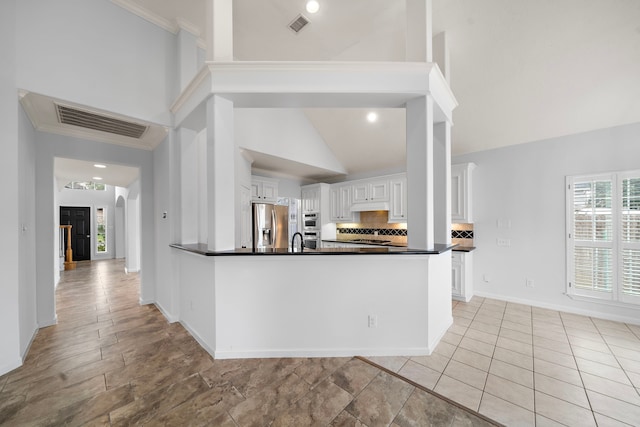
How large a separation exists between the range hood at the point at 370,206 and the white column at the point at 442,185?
2.29 metres

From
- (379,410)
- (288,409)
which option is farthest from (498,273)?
(288,409)

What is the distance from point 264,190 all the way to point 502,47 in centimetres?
442

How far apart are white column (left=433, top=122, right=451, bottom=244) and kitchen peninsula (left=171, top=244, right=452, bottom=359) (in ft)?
2.48

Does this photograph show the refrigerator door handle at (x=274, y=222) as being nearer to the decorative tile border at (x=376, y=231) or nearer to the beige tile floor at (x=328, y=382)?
the decorative tile border at (x=376, y=231)

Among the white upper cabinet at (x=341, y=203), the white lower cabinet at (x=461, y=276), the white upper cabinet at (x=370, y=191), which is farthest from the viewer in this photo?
the white upper cabinet at (x=341, y=203)

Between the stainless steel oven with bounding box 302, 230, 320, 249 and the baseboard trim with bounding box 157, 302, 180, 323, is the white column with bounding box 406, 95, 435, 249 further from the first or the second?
the stainless steel oven with bounding box 302, 230, 320, 249

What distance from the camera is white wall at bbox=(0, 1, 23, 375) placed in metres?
2.11

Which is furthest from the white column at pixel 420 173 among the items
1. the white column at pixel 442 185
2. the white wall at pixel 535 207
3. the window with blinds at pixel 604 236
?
the window with blinds at pixel 604 236

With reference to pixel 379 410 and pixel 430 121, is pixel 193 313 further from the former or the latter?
pixel 430 121

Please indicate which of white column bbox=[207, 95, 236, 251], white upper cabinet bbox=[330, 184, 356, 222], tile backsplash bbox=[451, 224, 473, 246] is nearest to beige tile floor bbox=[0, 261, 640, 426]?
white column bbox=[207, 95, 236, 251]

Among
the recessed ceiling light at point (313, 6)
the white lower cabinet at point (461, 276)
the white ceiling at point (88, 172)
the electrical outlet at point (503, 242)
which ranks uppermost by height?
the recessed ceiling light at point (313, 6)

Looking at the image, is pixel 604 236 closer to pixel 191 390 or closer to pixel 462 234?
pixel 462 234

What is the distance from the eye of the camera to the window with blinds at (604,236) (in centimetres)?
315

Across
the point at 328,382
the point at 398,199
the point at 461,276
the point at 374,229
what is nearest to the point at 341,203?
the point at 374,229
